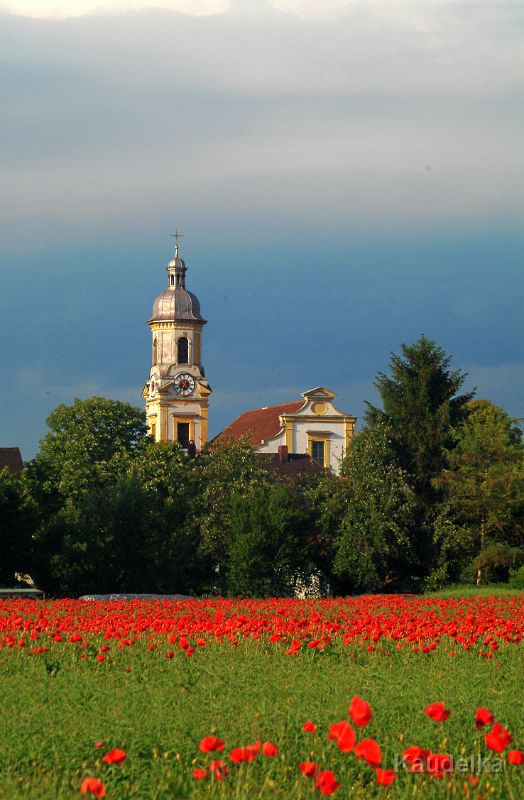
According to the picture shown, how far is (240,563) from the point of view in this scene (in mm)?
40156

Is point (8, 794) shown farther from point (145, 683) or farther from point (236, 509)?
point (236, 509)

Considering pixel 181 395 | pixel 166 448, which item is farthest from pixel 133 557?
pixel 181 395

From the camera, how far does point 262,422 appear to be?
102 meters

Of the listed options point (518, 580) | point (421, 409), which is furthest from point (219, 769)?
point (421, 409)

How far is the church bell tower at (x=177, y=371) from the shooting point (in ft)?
355

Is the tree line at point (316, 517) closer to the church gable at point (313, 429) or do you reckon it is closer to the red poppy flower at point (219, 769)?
the red poppy flower at point (219, 769)

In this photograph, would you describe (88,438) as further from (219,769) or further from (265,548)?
(219,769)

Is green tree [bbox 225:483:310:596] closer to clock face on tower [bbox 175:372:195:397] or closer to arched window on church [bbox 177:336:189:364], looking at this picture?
clock face on tower [bbox 175:372:195:397]

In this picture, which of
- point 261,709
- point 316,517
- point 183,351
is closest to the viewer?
point 261,709

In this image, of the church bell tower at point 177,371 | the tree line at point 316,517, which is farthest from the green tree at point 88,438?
the church bell tower at point 177,371

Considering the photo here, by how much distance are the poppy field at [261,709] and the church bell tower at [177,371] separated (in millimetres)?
84453

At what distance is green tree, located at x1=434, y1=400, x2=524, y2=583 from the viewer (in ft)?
149

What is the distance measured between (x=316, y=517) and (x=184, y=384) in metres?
65.3

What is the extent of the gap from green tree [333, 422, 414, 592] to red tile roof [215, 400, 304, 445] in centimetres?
4320
